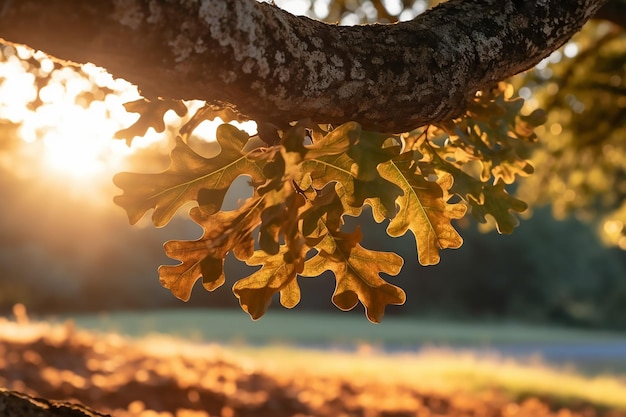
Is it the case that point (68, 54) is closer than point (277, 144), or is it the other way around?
point (68, 54)

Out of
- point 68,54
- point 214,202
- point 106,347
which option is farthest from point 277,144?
point 106,347

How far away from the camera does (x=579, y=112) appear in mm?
8836

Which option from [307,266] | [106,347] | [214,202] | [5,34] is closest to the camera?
[5,34]

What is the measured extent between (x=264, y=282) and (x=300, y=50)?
61 centimetres

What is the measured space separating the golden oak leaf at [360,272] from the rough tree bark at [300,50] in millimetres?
334

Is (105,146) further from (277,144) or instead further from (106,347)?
(277,144)

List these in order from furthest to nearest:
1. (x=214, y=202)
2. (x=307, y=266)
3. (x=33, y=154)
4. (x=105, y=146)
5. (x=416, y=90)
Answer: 1. (x=33, y=154)
2. (x=105, y=146)
3. (x=307, y=266)
4. (x=416, y=90)
5. (x=214, y=202)

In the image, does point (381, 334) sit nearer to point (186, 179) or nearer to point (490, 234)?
point (490, 234)

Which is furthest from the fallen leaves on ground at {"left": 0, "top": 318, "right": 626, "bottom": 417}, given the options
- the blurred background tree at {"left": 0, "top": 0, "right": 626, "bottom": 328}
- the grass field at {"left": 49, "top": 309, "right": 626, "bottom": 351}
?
the grass field at {"left": 49, "top": 309, "right": 626, "bottom": 351}

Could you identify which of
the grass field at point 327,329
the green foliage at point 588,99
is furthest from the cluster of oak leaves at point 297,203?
the grass field at point 327,329

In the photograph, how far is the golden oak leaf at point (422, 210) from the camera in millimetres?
2039

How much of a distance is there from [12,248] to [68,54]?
23.4 meters

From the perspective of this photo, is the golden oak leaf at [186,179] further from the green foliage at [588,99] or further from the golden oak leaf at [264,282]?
the green foliage at [588,99]

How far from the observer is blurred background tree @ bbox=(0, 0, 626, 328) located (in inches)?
325
